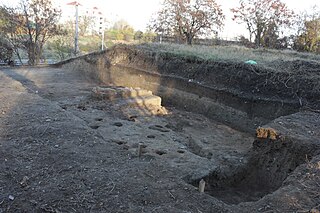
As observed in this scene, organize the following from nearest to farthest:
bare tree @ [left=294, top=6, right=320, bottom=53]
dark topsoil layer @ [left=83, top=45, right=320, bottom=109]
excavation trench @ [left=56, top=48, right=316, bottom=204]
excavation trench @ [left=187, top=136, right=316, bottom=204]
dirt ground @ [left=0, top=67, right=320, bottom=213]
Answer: dirt ground @ [left=0, top=67, right=320, bottom=213], excavation trench @ [left=187, top=136, right=316, bottom=204], excavation trench @ [left=56, top=48, right=316, bottom=204], dark topsoil layer @ [left=83, top=45, right=320, bottom=109], bare tree @ [left=294, top=6, right=320, bottom=53]

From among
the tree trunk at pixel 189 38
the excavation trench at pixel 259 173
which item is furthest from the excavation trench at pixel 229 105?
the tree trunk at pixel 189 38

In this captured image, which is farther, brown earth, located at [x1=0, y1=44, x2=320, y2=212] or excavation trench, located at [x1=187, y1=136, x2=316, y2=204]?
excavation trench, located at [x1=187, y1=136, x2=316, y2=204]

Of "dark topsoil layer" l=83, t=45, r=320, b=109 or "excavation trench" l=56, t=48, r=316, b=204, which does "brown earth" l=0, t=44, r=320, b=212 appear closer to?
"excavation trench" l=56, t=48, r=316, b=204

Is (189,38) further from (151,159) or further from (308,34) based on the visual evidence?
(151,159)

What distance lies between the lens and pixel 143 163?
443cm

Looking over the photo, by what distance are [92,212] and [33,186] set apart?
0.93 metres

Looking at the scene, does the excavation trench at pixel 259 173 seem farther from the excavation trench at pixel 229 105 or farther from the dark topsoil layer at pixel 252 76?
the dark topsoil layer at pixel 252 76

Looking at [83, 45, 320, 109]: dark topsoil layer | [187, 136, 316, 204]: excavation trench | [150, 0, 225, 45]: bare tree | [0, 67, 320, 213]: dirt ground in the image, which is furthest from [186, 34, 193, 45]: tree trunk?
[187, 136, 316, 204]: excavation trench

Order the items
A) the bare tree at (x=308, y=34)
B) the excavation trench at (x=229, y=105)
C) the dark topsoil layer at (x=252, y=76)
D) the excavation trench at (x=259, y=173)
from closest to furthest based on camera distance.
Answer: the excavation trench at (x=259, y=173) → the excavation trench at (x=229, y=105) → the dark topsoil layer at (x=252, y=76) → the bare tree at (x=308, y=34)

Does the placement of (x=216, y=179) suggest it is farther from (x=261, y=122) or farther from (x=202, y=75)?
(x=202, y=75)

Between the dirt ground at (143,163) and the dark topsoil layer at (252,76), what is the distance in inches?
39.9

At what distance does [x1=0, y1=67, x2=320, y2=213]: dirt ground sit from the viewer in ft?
10.6

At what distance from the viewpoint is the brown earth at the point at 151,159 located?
128 inches

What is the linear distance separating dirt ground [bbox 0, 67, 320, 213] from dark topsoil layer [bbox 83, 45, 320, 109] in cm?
101
